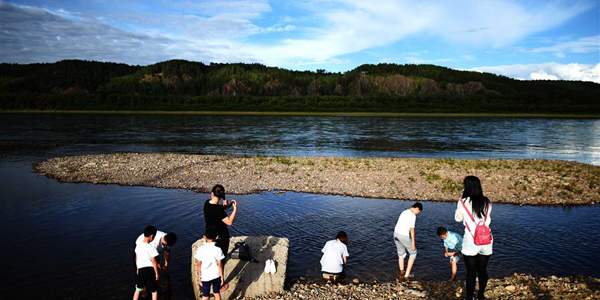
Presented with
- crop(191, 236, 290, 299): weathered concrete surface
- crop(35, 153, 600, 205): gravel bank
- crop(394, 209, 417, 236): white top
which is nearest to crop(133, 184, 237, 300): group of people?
crop(191, 236, 290, 299): weathered concrete surface

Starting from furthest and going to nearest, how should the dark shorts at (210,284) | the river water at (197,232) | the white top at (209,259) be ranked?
1. the river water at (197,232)
2. the dark shorts at (210,284)
3. the white top at (209,259)

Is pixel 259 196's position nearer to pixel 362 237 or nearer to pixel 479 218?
pixel 362 237

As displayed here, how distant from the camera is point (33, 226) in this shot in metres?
15.7

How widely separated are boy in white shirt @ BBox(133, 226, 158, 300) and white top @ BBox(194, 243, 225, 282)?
1149 mm

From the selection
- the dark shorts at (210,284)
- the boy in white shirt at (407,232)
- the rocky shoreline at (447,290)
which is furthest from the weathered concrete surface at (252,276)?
the boy in white shirt at (407,232)

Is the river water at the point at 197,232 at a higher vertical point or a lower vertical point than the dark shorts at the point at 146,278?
lower

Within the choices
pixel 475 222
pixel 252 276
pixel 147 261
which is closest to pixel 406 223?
pixel 475 222

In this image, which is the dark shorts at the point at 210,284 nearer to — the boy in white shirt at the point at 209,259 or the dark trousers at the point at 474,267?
the boy in white shirt at the point at 209,259

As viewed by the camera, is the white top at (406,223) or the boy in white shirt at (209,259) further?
the white top at (406,223)

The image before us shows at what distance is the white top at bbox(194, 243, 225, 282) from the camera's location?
27.0 feet

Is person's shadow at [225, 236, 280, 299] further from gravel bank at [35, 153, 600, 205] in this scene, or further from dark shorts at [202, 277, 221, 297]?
gravel bank at [35, 153, 600, 205]

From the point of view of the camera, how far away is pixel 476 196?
7.23 meters

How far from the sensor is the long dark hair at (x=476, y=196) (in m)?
7.20

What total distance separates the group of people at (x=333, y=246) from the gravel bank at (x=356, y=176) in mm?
10785
